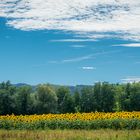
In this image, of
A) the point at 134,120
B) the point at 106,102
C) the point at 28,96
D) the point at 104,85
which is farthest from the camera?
the point at 104,85

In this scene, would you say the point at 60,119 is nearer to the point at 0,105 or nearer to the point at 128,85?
the point at 0,105

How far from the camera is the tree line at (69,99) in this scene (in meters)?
87.8

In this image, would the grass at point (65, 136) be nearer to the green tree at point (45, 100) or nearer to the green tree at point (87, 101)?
the green tree at point (45, 100)

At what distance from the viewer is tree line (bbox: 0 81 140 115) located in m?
87.8

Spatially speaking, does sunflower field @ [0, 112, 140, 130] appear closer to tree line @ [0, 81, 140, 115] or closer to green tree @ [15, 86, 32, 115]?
green tree @ [15, 86, 32, 115]

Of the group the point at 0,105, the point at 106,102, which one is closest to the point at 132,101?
the point at 106,102

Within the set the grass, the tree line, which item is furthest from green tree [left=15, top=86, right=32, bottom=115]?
the grass

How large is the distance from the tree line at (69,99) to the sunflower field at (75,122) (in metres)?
48.6

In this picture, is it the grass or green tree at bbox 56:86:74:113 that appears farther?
green tree at bbox 56:86:74:113

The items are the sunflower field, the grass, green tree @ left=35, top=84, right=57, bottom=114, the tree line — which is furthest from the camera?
green tree @ left=35, top=84, right=57, bottom=114

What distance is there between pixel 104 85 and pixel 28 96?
2198 centimetres

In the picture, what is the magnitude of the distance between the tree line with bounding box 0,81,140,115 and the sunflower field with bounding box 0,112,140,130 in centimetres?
4860

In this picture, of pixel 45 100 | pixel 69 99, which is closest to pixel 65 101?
pixel 69 99

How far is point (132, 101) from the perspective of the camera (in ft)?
317
